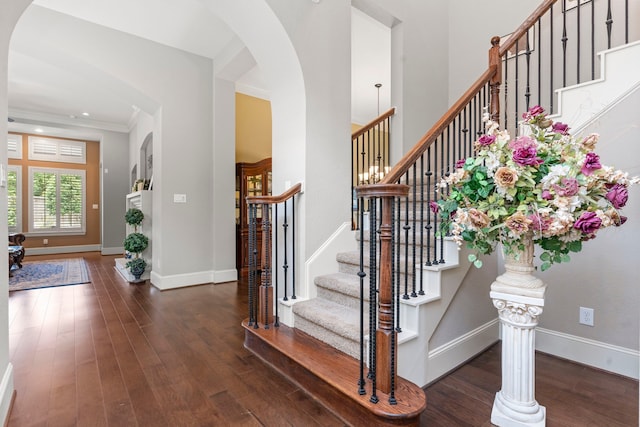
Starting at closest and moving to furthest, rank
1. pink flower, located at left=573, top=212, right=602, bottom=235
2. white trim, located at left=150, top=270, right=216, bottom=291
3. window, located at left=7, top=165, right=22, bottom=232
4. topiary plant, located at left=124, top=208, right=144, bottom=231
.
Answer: pink flower, located at left=573, top=212, right=602, bottom=235, white trim, located at left=150, top=270, right=216, bottom=291, topiary plant, located at left=124, top=208, right=144, bottom=231, window, located at left=7, top=165, right=22, bottom=232

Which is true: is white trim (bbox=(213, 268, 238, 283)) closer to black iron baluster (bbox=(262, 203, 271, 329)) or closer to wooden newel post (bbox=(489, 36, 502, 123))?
black iron baluster (bbox=(262, 203, 271, 329))

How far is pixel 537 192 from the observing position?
1398mm

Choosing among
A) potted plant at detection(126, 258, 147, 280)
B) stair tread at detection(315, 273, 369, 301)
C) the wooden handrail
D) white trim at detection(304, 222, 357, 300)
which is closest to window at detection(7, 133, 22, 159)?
potted plant at detection(126, 258, 147, 280)

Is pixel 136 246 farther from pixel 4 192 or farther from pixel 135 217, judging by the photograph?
pixel 4 192

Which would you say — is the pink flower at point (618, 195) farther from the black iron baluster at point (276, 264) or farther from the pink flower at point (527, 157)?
the black iron baluster at point (276, 264)

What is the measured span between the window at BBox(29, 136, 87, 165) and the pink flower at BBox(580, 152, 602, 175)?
1083cm

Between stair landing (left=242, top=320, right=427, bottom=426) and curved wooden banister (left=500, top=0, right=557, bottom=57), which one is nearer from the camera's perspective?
stair landing (left=242, top=320, right=427, bottom=426)

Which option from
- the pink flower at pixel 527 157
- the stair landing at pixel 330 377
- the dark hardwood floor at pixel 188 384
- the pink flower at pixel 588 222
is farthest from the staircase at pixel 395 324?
the pink flower at pixel 588 222

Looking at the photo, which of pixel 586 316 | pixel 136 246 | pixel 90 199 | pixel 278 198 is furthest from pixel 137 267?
pixel 90 199

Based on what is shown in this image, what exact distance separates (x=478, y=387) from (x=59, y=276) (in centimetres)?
637

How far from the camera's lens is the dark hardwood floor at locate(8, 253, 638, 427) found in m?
1.70

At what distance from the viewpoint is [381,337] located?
5.26ft

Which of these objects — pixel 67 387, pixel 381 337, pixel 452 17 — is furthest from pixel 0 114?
pixel 452 17

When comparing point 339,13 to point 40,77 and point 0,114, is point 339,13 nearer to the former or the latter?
point 0,114
